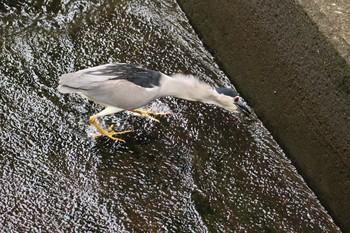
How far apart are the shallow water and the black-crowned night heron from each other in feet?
0.92

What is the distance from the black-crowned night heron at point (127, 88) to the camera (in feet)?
11.5

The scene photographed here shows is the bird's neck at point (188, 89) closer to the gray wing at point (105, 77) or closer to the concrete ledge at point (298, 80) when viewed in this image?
the gray wing at point (105, 77)

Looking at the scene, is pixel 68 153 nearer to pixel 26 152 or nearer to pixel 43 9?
pixel 26 152

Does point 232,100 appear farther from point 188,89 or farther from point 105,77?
point 105,77

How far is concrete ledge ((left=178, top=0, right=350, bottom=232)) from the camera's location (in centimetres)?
342

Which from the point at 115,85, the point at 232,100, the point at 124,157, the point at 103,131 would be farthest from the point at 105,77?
the point at 232,100

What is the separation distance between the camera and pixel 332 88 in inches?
134

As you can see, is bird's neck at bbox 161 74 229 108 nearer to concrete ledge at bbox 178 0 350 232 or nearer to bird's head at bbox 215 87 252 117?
bird's head at bbox 215 87 252 117

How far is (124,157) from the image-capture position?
364 cm

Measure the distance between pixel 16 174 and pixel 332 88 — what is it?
201cm

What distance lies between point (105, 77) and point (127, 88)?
6.2 inches

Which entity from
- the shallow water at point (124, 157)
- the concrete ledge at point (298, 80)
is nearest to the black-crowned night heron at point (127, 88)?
the shallow water at point (124, 157)

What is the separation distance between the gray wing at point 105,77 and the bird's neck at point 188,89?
8cm

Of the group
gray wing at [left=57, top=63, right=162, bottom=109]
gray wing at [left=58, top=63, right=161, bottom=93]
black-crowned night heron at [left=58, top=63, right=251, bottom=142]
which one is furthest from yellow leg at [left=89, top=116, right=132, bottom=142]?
gray wing at [left=58, top=63, right=161, bottom=93]
